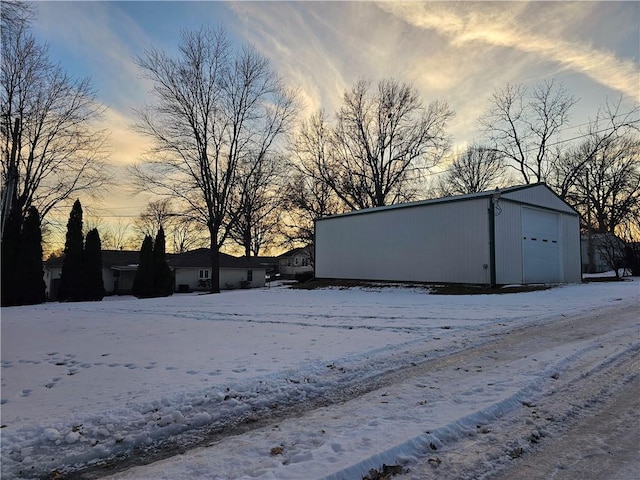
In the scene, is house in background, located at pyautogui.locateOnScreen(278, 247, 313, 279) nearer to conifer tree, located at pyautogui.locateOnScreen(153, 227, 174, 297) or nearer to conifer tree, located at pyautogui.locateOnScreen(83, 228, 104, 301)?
conifer tree, located at pyautogui.locateOnScreen(153, 227, 174, 297)

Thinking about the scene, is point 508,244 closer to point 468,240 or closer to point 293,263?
point 468,240

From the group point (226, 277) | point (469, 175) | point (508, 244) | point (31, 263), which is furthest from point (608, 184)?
point (31, 263)

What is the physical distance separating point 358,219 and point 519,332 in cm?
1504

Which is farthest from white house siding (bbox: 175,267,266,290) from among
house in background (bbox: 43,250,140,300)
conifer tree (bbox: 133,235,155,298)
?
conifer tree (bbox: 133,235,155,298)

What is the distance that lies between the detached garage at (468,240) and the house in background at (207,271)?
18666mm

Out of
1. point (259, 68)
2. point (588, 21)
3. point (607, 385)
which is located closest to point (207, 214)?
point (259, 68)

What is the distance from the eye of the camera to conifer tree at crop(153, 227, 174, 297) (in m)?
28.3

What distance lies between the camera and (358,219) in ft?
72.2

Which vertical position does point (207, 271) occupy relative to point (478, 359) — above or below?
above

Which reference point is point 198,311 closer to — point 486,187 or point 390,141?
point 390,141

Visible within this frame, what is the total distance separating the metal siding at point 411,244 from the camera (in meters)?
17.0

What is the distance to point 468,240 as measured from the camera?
17.1 m

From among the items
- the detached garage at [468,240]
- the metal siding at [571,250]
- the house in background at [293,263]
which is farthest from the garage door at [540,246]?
the house in background at [293,263]

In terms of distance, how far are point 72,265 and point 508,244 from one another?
21914mm
